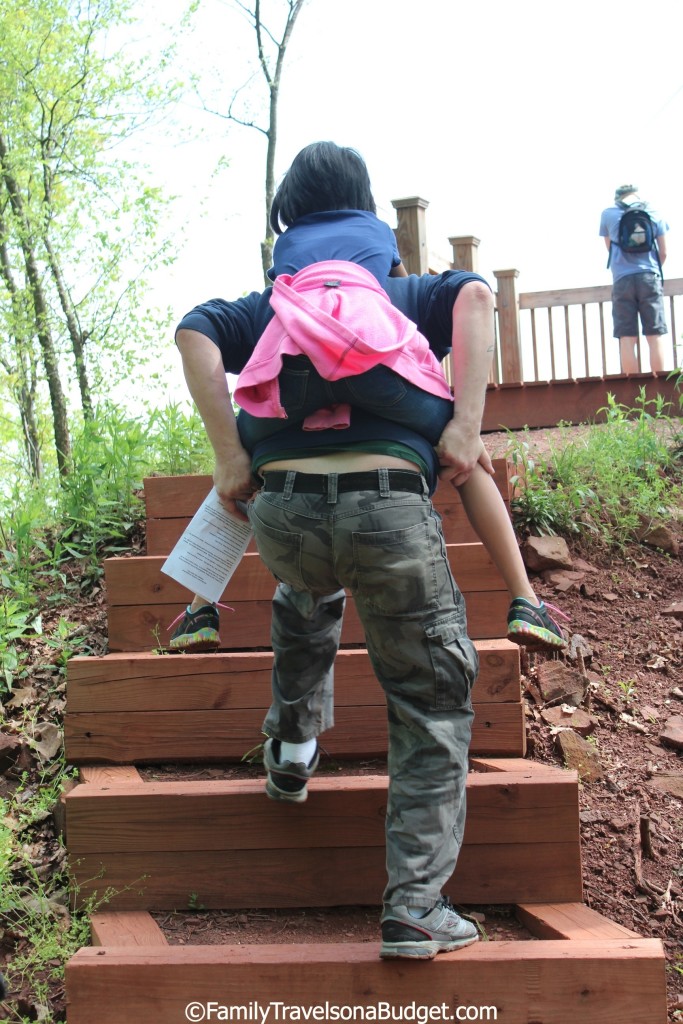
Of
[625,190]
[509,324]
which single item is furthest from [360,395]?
[509,324]

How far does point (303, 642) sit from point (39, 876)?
3.67 feet

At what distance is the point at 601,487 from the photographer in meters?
4.14

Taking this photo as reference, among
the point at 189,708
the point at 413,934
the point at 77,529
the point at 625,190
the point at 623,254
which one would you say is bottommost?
the point at 413,934

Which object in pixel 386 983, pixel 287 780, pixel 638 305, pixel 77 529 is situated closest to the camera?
pixel 386 983

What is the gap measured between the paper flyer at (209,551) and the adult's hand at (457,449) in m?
0.59

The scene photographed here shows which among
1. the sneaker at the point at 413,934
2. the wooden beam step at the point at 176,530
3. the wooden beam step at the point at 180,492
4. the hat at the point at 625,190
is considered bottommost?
the sneaker at the point at 413,934

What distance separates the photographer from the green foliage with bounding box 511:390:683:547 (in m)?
3.91

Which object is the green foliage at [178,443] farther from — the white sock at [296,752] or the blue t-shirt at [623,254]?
the blue t-shirt at [623,254]

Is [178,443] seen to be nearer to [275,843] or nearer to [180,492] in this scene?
[180,492]

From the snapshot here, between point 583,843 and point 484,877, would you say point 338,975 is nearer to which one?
point 484,877

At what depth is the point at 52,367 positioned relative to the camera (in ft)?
50.1

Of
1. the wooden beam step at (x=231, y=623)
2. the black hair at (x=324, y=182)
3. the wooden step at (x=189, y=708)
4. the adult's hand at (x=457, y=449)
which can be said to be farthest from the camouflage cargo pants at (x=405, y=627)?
the wooden beam step at (x=231, y=623)

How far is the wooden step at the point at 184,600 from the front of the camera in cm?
313

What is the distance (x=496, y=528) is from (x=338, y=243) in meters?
0.76
